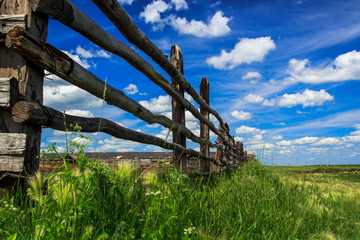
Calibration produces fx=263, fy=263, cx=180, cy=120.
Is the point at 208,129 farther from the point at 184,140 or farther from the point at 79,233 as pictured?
the point at 79,233

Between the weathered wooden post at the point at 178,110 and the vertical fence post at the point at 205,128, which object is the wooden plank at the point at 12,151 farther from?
the vertical fence post at the point at 205,128

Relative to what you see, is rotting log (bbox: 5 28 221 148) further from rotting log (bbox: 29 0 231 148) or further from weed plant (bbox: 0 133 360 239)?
weed plant (bbox: 0 133 360 239)

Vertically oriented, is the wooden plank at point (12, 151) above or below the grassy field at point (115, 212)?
above

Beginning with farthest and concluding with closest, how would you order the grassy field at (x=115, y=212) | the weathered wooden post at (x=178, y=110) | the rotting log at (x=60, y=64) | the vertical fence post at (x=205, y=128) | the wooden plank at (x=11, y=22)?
the vertical fence post at (x=205, y=128) → the weathered wooden post at (x=178, y=110) → the wooden plank at (x=11, y=22) → the rotting log at (x=60, y=64) → the grassy field at (x=115, y=212)

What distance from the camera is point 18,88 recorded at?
1.75 meters

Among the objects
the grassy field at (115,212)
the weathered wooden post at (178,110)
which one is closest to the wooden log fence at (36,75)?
the grassy field at (115,212)

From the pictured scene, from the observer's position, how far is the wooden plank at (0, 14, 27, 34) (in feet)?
5.65

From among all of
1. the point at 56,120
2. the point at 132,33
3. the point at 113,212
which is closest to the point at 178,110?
the point at 132,33

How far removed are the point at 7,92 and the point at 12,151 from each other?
378 millimetres

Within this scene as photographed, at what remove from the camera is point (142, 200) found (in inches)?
61.0

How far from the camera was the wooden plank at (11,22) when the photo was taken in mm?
1723

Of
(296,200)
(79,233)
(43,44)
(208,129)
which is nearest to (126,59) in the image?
(43,44)

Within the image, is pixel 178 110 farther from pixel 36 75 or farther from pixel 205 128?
pixel 36 75

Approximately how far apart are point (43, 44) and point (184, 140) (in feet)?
10.2
